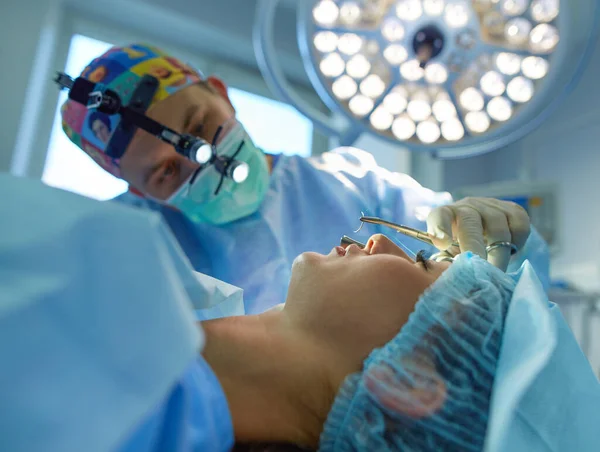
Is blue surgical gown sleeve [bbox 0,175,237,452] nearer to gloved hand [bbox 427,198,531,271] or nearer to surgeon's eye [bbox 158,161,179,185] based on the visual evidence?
gloved hand [bbox 427,198,531,271]

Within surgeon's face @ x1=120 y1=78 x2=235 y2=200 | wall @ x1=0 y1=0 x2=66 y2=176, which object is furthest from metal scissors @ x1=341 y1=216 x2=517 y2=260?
wall @ x1=0 y1=0 x2=66 y2=176

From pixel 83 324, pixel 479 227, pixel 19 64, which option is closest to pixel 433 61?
pixel 479 227

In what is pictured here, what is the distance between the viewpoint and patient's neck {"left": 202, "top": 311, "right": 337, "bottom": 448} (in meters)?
0.71

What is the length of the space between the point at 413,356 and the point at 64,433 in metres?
0.49

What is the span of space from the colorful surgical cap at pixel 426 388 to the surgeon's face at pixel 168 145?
0.89m

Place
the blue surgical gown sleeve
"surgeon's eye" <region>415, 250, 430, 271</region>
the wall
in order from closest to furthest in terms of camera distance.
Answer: the blue surgical gown sleeve
"surgeon's eye" <region>415, 250, 430, 271</region>
the wall

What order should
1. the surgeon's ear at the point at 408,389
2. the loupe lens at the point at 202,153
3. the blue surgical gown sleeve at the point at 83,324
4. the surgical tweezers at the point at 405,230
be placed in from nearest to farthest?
the blue surgical gown sleeve at the point at 83,324 < the surgeon's ear at the point at 408,389 < the surgical tweezers at the point at 405,230 < the loupe lens at the point at 202,153

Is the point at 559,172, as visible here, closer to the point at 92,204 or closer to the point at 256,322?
the point at 256,322

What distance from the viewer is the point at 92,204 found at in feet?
1.48

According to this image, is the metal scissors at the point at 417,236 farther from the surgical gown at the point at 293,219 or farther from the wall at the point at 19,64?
the wall at the point at 19,64

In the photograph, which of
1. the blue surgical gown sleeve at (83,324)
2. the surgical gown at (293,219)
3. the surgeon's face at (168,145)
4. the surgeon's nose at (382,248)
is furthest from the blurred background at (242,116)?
the blue surgical gown sleeve at (83,324)

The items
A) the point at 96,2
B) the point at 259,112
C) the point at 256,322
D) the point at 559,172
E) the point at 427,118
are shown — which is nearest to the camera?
the point at 256,322

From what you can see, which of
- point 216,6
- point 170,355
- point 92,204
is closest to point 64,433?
point 170,355

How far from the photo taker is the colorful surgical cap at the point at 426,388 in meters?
0.67
